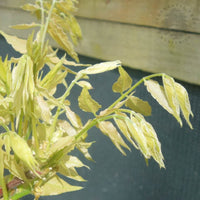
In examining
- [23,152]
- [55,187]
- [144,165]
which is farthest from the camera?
[144,165]

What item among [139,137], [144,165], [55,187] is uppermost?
[139,137]

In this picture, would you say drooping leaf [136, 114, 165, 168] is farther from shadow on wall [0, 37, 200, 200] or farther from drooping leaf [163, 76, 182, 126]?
shadow on wall [0, 37, 200, 200]

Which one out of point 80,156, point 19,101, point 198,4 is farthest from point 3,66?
point 80,156

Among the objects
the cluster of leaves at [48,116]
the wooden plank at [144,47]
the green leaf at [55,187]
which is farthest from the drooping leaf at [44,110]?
the wooden plank at [144,47]

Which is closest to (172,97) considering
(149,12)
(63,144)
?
(63,144)

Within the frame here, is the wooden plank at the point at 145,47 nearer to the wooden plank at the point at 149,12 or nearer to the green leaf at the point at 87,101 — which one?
the wooden plank at the point at 149,12

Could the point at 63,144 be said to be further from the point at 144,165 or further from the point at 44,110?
the point at 144,165
